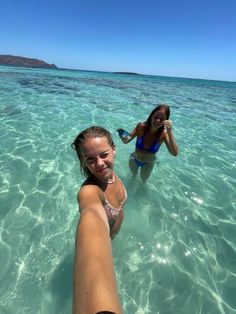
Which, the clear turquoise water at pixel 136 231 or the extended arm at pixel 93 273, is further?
the clear turquoise water at pixel 136 231

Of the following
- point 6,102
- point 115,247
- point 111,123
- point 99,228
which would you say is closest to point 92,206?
point 99,228

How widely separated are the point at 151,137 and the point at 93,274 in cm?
371

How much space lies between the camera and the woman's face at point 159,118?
4141 millimetres

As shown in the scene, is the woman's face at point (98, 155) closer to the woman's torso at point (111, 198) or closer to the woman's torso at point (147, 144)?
the woman's torso at point (111, 198)

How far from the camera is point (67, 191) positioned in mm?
5227

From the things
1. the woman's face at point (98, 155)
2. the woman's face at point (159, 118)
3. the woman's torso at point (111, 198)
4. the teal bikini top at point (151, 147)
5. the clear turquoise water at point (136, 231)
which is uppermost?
the woman's face at point (98, 155)

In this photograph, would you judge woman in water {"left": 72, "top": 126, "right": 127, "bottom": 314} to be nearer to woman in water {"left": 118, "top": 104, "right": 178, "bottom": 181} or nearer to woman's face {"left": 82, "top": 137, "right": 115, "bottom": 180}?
woman's face {"left": 82, "top": 137, "right": 115, "bottom": 180}

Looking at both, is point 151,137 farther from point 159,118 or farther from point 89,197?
point 89,197

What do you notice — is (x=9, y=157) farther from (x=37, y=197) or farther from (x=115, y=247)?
(x=115, y=247)

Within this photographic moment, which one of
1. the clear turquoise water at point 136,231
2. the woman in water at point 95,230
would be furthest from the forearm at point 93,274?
the clear turquoise water at point 136,231

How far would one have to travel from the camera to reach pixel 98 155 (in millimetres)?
2236

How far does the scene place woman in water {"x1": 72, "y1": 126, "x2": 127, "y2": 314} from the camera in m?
0.95

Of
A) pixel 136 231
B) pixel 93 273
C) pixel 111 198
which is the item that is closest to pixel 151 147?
pixel 136 231

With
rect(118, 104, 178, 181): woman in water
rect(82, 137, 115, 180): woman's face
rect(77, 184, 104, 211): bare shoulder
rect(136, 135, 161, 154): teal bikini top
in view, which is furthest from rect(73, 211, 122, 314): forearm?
rect(136, 135, 161, 154): teal bikini top
